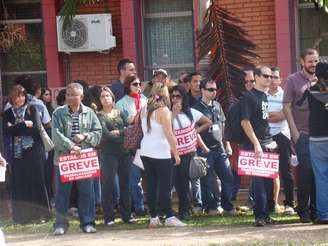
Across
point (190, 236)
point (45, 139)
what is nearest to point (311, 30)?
point (45, 139)

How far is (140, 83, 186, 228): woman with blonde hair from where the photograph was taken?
10266 mm

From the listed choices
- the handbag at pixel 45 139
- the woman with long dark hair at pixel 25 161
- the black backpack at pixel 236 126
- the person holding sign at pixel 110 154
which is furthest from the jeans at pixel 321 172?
the woman with long dark hair at pixel 25 161

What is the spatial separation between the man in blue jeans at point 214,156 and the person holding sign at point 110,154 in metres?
1.15

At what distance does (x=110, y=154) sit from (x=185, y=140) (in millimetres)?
965

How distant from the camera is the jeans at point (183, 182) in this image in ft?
35.8

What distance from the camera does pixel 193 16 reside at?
13.9 m

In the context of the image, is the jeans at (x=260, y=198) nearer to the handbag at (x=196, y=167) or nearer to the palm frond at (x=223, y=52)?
the handbag at (x=196, y=167)

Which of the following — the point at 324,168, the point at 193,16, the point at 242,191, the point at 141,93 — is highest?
the point at 193,16

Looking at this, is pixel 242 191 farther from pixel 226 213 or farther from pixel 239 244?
pixel 239 244

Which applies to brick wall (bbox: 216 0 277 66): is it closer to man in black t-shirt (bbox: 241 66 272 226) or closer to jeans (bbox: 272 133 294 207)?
jeans (bbox: 272 133 294 207)

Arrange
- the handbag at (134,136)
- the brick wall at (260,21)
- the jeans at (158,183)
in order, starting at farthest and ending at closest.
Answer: the brick wall at (260,21) → the handbag at (134,136) → the jeans at (158,183)

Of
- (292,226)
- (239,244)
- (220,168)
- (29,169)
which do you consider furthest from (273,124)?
(29,169)

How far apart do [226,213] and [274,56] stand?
10.6 ft

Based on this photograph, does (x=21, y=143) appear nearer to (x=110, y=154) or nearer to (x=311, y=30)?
(x=110, y=154)
